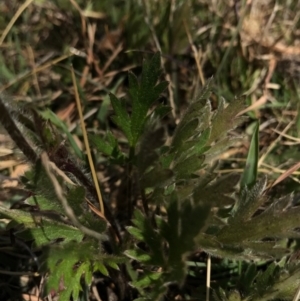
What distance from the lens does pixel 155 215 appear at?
1244 mm

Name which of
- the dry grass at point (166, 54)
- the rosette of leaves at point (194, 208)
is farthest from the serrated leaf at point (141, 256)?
the dry grass at point (166, 54)

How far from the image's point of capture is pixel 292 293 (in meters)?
1.35

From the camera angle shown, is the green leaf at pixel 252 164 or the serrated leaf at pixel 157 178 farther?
the green leaf at pixel 252 164

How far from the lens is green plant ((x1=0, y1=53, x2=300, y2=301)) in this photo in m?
1.15

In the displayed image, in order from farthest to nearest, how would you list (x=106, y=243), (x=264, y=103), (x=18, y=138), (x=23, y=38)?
(x=23, y=38)
(x=264, y=103)
(x=106, y=243)
(x=18, y=138)

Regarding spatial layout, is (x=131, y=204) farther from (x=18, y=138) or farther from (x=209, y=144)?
(x=18, y=138)

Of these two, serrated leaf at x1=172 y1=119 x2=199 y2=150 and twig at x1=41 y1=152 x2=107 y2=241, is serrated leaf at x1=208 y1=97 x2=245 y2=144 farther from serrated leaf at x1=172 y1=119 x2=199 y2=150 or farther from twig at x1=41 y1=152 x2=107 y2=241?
twig at x1=41 y1=152 x2=107 y2=241

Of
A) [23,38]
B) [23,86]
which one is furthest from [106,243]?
[23,38]

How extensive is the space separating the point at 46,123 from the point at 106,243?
19.6 inches

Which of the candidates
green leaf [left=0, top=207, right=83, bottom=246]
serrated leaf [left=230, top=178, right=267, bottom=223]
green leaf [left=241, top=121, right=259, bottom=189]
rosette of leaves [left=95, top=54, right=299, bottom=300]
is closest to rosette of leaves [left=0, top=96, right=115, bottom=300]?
green leaf [left=0, top=207, right=83, bottom=246]

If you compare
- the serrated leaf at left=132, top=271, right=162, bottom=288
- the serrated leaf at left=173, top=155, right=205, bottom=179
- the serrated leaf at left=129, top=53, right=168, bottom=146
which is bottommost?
the serrated leaf at left=132, top=271, right=162, bottom=288

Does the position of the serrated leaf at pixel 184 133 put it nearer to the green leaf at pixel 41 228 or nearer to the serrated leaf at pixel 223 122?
the serrated leaf at pixel 223 122

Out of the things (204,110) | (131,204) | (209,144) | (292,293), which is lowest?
(292,293)

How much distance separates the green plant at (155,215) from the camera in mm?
1146
